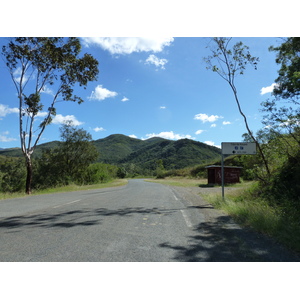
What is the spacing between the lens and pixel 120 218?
24.1 ft

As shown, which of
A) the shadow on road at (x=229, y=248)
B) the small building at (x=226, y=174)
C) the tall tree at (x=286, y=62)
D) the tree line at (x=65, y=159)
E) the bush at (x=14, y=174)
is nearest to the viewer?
the shadow on road at (x=229, y=248)

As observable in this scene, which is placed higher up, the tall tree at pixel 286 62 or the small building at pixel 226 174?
the tall tree at pixel 286 62

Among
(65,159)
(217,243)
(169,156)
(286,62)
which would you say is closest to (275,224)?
(217,243)

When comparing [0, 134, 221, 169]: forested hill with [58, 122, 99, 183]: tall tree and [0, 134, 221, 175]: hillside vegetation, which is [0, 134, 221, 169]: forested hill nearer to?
[0, 134, 221, 175]: hillside vegetation

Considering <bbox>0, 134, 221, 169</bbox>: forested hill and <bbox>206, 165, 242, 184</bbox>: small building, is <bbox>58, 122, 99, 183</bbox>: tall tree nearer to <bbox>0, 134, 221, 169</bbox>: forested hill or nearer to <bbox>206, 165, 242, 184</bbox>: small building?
<bbox>206, 165, 242, 184</bbox>: small building

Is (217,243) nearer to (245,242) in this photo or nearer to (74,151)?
(245,242)

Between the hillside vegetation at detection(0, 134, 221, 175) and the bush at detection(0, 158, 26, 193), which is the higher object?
the hillside vegetation at detection(0, 134, 221, 175)

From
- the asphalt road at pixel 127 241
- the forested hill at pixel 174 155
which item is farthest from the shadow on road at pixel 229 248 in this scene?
the forested hill at pixel 174 155

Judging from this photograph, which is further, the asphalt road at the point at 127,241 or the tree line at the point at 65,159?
the tree line at the point at 65,159

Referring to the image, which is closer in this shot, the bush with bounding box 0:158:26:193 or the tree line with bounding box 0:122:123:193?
the tree line with bounding box 0:122:123:193

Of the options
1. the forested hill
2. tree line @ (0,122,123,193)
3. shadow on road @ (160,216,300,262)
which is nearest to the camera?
shadow on road @ (160,216,300,262)

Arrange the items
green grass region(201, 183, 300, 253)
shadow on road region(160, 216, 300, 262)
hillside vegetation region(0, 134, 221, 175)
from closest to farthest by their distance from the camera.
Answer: shadow on road region(160, 216, 300, 262)
green grass region(201, 183, 300, 253)
hillside vegetation region(0, 134, 221, 175)

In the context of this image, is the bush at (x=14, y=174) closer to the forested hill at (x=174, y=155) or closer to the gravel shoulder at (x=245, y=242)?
the gravel shoulder at (x=245, y=242)

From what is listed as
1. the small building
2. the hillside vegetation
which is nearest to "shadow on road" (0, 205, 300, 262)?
the small building
